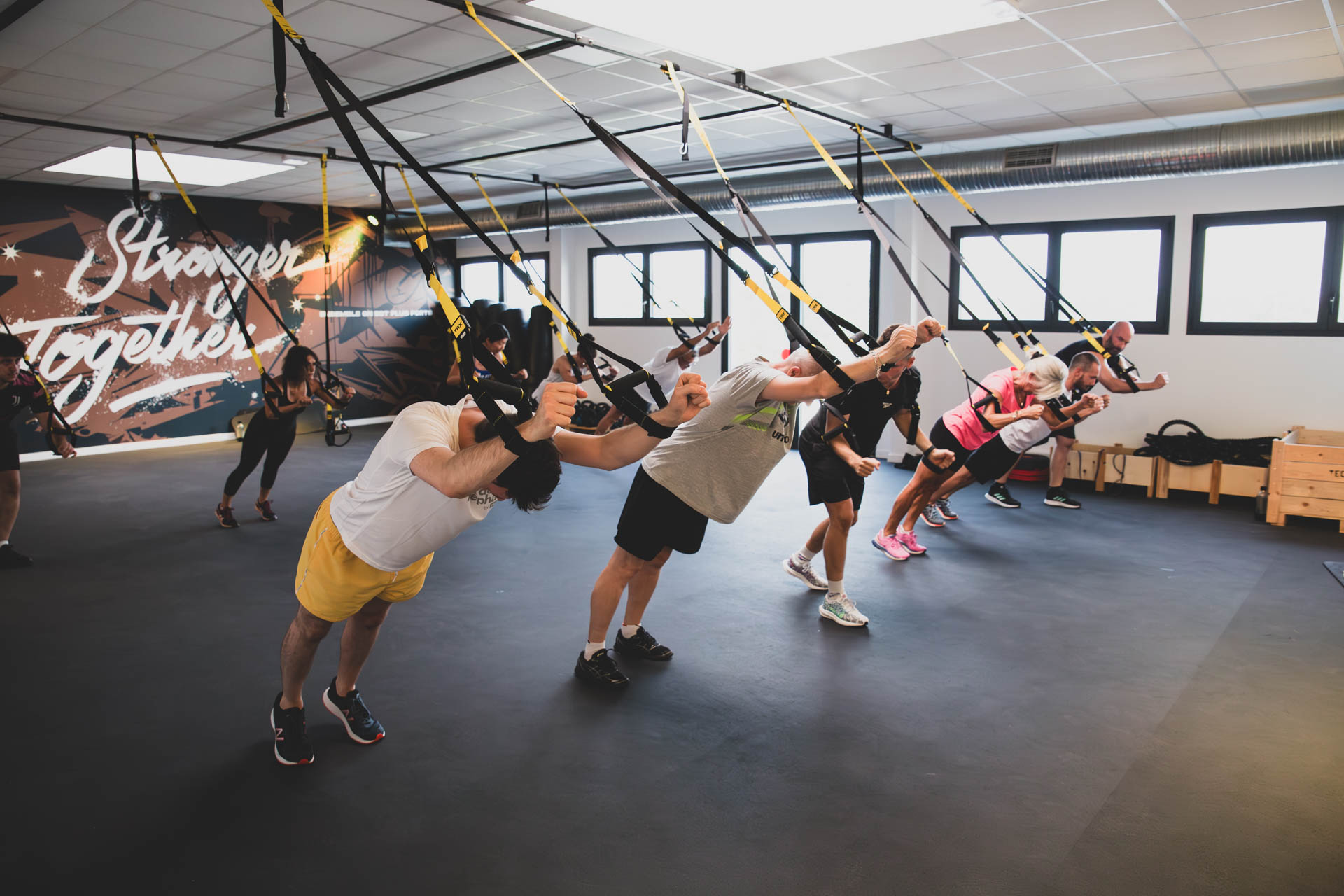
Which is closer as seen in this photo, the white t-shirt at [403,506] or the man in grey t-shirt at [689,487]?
the white t-shirt at [403,506]

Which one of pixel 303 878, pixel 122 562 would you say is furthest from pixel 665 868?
pixel 122 562

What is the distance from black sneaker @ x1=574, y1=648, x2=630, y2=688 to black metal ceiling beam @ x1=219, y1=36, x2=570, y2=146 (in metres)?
3.06

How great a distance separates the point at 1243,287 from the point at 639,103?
17.2ft

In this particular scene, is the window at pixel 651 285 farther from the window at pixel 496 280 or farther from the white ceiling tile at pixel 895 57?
the white ceiling tile at pixel 895 57

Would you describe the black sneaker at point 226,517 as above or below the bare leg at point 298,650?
below

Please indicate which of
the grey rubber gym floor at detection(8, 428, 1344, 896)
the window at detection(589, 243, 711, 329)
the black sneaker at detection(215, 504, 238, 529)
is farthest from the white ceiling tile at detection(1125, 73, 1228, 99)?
the black sneaker at detection(215, 504, 238, 529)

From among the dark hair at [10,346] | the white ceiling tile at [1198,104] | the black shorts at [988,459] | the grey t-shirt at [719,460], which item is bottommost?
the black shorts at [988,459]

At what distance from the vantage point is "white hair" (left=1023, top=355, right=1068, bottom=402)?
5.80 meters

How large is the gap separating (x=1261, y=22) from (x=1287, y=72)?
3.74ft

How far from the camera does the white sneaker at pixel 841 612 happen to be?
4055mm

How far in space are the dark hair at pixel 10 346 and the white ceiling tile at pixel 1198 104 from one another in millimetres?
7301

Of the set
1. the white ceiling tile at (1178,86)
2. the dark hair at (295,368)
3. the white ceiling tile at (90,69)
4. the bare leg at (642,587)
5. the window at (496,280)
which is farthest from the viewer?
the window at (496,280)

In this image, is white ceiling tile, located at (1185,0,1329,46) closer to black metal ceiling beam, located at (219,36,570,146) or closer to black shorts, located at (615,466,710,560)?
black metal ceiling beam, located at (219,36,570,146)

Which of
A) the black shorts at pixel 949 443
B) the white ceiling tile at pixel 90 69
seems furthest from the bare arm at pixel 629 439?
the white ceiling tile at pixel 90 69
